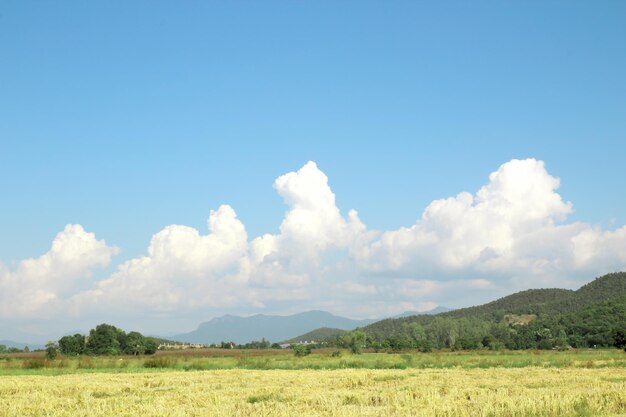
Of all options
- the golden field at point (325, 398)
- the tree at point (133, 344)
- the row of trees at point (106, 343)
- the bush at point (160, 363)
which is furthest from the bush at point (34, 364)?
the tree at point (133, 344)

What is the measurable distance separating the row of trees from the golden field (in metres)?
87.3

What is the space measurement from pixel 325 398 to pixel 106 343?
104 metres

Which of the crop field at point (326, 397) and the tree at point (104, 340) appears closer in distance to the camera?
the crop field at point (326, 397)

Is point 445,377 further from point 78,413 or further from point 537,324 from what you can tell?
point 537,324

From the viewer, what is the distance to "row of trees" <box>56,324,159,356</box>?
117500 mm

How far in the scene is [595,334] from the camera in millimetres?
152625

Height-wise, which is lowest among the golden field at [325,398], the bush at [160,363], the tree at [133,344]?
the golden field at [325,398]

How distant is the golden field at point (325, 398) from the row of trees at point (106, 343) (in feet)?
286

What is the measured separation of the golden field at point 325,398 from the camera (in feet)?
70.6

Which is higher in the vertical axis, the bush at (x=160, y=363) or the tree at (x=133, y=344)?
the tree at (x=133, y=344)

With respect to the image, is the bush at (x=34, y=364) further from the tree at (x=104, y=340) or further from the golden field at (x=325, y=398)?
the tree at (x=104, y=340)

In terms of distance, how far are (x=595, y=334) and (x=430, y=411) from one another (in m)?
147

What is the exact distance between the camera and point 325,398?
25.2m

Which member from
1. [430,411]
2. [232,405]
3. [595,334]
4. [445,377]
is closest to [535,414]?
[430,411]
